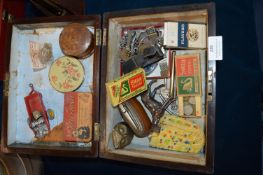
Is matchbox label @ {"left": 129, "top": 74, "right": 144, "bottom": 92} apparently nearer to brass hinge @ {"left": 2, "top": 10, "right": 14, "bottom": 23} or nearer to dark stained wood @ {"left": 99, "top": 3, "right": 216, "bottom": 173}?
dark stained wood @ {"left": 99, "top": 3, "right": 216, "bottom": 173}

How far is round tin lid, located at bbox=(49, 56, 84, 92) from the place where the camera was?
44.6 inches

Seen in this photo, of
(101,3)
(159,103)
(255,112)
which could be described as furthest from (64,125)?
(255,112)

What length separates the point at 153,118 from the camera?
1.06 meters

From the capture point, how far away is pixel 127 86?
3.23ft

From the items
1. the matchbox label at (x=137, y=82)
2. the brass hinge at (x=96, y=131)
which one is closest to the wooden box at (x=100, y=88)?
the brass hinge at (x=96, y=131)

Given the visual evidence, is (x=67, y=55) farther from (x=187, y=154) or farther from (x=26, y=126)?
(x=187, y=154)

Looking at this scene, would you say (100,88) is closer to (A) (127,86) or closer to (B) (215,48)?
(A) (127,86)

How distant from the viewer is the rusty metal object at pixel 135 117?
102cm

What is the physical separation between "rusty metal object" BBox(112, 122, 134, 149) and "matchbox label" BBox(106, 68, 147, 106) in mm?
105

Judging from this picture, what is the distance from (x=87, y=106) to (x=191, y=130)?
1.28ft

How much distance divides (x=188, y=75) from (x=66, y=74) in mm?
482

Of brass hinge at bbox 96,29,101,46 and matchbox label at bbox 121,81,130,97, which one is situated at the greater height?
brass hinge at bbox 96,29,101,46

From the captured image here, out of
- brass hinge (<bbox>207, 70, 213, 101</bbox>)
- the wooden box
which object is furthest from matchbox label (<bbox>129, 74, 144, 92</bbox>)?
brass hinge (<bbox>207, 70, 213, 101</bbox>)

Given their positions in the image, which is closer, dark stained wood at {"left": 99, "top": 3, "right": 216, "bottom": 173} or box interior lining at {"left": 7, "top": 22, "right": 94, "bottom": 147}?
dark stained wood at {"left": 99, "top": 3, "right": 216, "bottom": 173}
